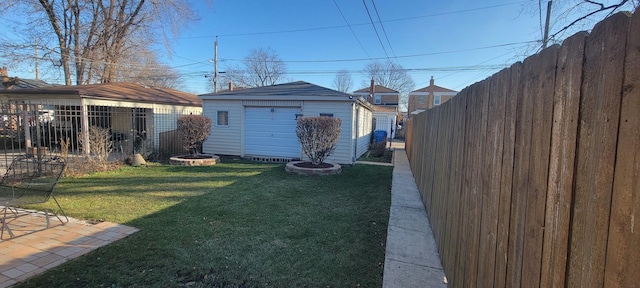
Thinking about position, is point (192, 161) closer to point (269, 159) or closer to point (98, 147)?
point (98, 147)

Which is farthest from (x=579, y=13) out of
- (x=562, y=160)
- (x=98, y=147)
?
(x=98, y=147)

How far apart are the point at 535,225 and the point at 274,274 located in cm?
250

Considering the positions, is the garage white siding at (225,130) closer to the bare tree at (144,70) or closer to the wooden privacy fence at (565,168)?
the wooden privacy fence at (565,168)

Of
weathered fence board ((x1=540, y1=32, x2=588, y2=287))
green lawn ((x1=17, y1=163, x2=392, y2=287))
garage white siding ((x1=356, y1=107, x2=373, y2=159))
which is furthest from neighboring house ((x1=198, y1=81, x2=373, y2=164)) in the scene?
weathered fence board ((x1=540, y1=32, x2=588, y2=287))

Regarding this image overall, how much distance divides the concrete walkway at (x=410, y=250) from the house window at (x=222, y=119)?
785cm

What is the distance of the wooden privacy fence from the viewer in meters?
0.76

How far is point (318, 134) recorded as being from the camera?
8.45 meters

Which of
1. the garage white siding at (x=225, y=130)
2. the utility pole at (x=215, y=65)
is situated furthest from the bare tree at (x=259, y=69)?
the garage white siding at (x=225, y=130)

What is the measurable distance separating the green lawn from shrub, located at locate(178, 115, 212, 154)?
240cm

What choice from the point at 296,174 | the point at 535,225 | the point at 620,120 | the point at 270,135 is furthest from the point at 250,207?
the point at 270,135

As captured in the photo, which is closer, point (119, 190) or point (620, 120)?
point (620, 120)

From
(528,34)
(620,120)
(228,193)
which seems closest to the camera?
(620,120)

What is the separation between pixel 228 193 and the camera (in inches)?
244

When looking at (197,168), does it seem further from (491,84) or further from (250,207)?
(491,84)
